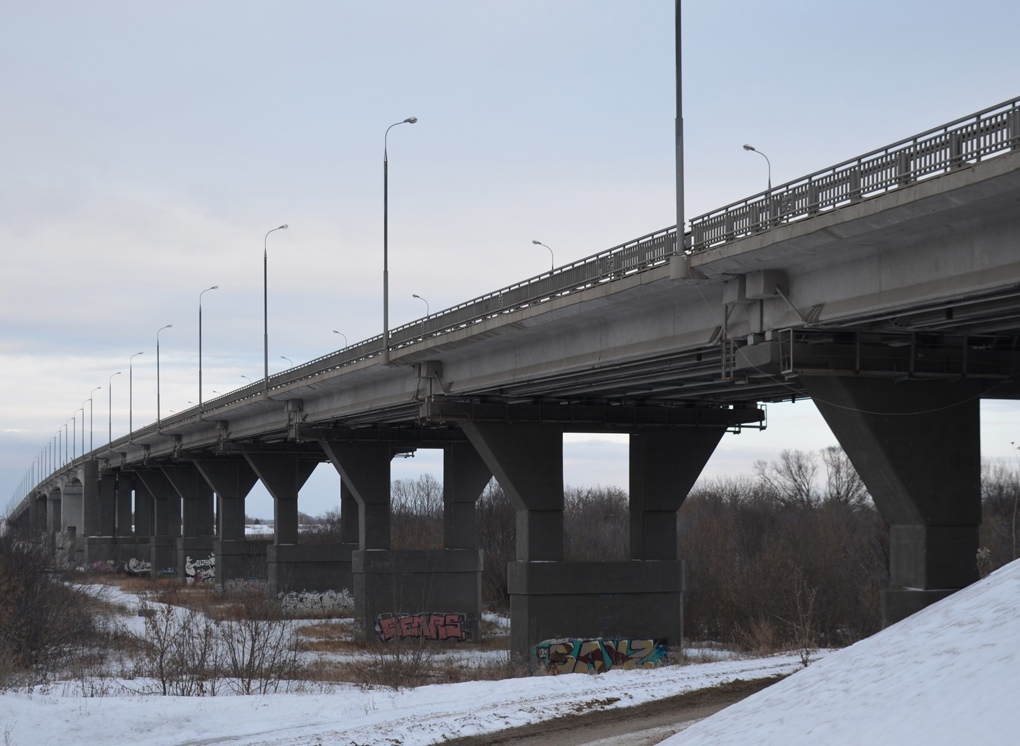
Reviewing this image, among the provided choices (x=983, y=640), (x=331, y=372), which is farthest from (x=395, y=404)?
(x=983, y=640)

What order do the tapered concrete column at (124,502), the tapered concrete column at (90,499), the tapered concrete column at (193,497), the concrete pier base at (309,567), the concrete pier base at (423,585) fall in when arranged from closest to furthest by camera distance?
the concrete pier base at (423,585)
the concrete pier base at (309,567)
the tapered concrete column at (193,497)
the tapered concrete column at (90,499)
the tapered concrete column at (124,502)

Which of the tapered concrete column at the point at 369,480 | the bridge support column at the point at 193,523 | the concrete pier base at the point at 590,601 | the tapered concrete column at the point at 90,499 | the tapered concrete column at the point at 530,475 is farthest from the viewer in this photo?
the tapered concrete column at the point at 90,499

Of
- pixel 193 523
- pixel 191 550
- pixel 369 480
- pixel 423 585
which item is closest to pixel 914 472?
pixel 423 585

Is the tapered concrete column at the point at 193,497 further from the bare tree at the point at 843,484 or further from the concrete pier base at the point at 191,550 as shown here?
the bare tree at the point at 843,484

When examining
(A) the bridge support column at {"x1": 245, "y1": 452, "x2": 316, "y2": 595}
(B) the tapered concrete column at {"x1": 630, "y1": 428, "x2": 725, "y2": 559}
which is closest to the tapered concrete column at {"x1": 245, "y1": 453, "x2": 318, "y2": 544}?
(A) the bridge support column at {"x1": 245, "y1": 452, "x2": 316, "y2": 595}

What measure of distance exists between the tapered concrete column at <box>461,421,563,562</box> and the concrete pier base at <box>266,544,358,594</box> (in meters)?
28.1

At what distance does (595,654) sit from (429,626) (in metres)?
13.8

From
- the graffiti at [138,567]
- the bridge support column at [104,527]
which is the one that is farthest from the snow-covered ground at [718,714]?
the bridge support column at [104,527]

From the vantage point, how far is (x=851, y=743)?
1189cm

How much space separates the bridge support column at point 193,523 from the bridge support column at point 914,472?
251 ft

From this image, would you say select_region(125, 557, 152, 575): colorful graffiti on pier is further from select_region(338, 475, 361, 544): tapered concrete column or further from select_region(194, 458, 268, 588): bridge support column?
select_region(338, 475, 361, 544): tapered concrete column

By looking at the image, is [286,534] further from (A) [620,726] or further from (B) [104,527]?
(B) [104,527]

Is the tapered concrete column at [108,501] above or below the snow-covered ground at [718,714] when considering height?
below

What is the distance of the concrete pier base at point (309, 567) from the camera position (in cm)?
6738
